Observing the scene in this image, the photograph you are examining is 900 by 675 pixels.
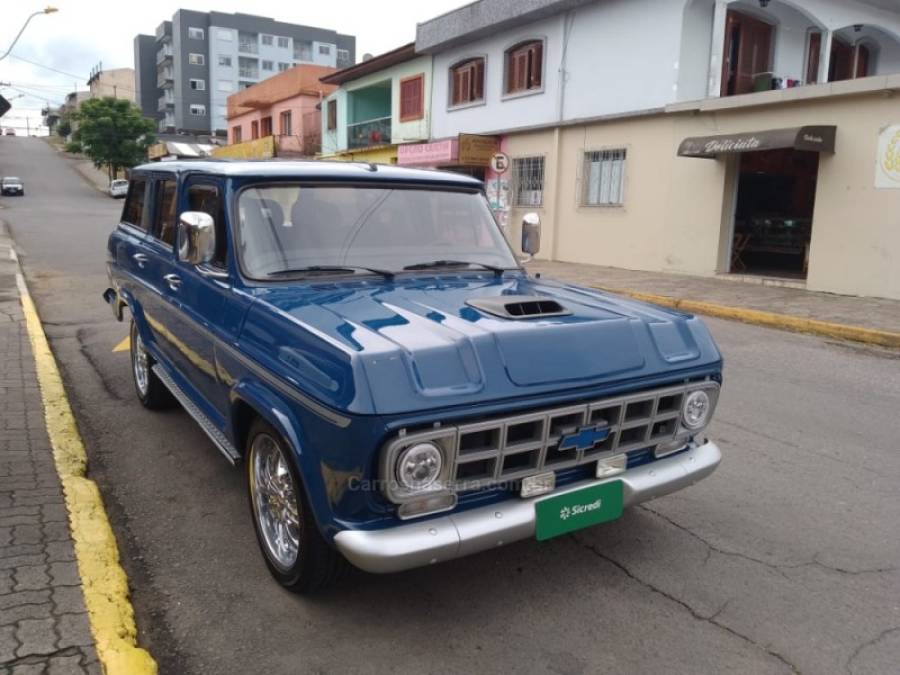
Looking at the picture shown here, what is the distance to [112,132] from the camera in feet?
175

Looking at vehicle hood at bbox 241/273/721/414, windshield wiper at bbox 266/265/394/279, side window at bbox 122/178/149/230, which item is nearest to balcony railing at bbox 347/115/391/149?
side window at bbox 122/178/149/230

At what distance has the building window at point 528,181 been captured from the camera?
19.3 m

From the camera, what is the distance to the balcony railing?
26.5m

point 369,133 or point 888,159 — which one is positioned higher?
point 369,133

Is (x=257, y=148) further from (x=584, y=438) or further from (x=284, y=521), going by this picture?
(x=584, y=438)

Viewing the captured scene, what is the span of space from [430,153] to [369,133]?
6.77 meters

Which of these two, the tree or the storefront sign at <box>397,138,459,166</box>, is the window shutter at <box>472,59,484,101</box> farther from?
the tree

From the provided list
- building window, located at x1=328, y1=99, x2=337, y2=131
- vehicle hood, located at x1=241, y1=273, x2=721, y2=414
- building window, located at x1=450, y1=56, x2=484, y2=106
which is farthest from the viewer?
building window, located at x1=328, y1=99, x2=337, y2=131

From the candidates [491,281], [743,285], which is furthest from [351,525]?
[743,285]

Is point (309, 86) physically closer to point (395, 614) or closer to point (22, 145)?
point (395, 614)

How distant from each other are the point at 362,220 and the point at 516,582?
6.54 feet

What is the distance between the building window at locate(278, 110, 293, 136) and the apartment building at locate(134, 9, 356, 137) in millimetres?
43928

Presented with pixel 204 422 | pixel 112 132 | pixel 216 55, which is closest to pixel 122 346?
pixel 204 422

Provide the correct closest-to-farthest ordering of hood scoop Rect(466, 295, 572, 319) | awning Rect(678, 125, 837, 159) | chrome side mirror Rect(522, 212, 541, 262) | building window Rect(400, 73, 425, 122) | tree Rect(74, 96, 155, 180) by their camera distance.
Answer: hood scoop Rect(466, 295, 572, 319)
chrome side mirror Rect(522, 212, 541, 262)
awning Rect(678, 125, 837, 159)
building window Rect(400, 73, 425, 122)
tree Rect(74, 96, 155, 180)
